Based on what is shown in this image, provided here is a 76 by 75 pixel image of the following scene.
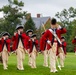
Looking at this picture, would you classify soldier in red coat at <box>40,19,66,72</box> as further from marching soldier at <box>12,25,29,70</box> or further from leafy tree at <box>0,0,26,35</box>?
leafy tree at <box>0,0,26,35</box>

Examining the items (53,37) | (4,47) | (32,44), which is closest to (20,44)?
(4,47)

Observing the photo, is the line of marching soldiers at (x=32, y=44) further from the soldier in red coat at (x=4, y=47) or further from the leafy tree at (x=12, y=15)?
the leafy tree at (x=12, y=15)

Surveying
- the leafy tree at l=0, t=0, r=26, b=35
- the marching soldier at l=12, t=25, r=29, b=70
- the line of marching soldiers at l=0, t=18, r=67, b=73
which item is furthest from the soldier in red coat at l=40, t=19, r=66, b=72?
the leafy tree at l=0, t=0, r=26, b=35

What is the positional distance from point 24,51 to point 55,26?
3829 mm

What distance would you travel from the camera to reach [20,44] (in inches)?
849

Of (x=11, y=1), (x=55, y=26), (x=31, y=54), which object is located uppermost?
(x=11, y=1)

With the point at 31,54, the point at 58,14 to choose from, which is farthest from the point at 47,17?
the point at 31,54

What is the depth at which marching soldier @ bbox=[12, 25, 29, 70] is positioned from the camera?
21.3 meters

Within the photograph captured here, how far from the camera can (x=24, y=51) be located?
21.5 metres

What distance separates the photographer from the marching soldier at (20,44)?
2127cm

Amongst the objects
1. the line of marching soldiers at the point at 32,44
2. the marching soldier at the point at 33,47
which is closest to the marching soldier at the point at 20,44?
the line of marching soldiers at the point at 32,44

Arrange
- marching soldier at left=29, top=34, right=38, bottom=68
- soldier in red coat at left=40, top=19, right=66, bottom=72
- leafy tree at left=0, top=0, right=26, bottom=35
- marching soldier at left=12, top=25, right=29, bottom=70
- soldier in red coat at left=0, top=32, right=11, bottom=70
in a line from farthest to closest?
leafy tree at left=0, top=0, right=26, bottom=35 < marching soldier at left=29, top=34, right=38, bottom=68 < soldier in red coat at left=0, top=32, right=11, bottom=70 < marching soldier at left=12, top=25, right=29, bottom=70 < soldier in red coat at left=40, top=19, right=66, bottom=72

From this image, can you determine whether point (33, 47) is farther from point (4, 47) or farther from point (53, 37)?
point (53, 37)

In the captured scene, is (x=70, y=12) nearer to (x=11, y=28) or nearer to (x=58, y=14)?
(x=58, y=14)
